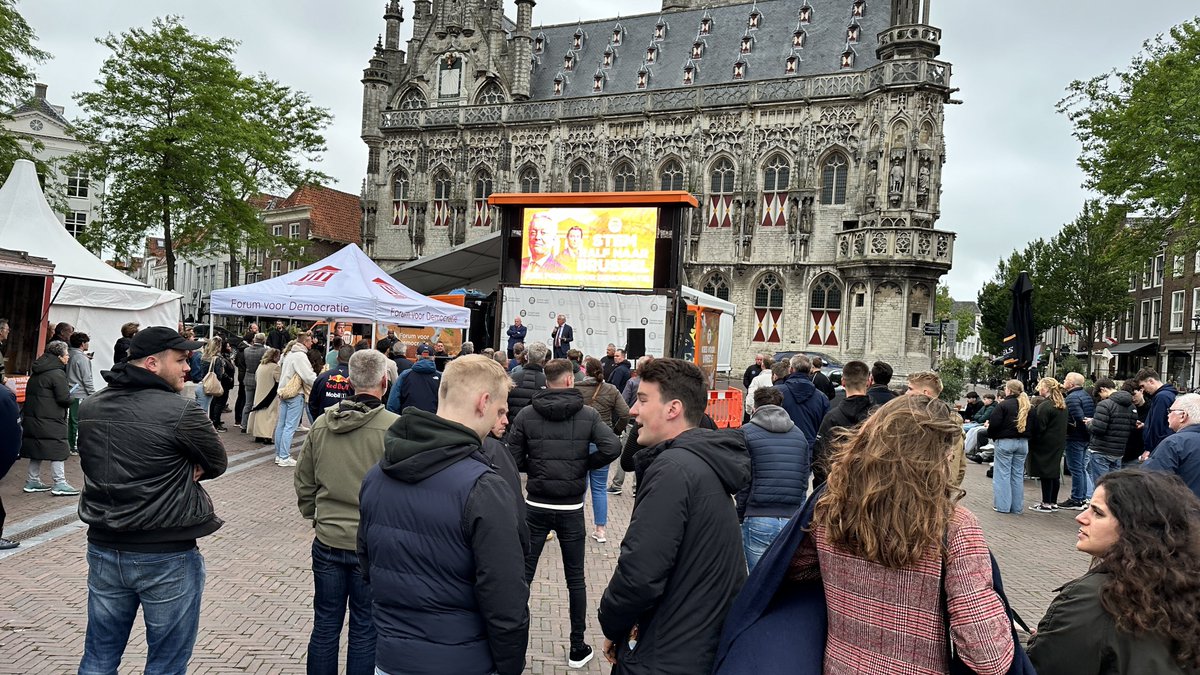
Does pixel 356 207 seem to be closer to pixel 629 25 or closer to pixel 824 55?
pixel 629 25

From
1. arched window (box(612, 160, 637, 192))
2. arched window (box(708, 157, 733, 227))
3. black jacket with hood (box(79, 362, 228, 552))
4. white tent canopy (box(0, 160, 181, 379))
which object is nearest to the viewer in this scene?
black jacket with hood (box(79, 362, 228, 552))

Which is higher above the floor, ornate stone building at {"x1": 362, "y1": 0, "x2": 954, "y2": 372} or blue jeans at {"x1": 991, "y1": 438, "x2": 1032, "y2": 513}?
ornate stone building at {"x1": 362, "y1": 0, "x2": 954, "y2": 372}

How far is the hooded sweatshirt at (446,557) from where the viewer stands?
234 cm

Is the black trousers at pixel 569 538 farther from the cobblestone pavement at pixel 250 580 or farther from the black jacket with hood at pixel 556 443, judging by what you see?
the cobblestone pavement at pixel 250 580

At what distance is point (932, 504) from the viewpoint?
1949 millimetres

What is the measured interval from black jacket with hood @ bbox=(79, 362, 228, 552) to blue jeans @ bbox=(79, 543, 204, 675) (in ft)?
0.22

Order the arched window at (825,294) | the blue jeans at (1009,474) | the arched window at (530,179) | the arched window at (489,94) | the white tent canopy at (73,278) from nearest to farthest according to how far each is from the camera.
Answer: the blue jeans at (1009,474) < the white tent canopy at (73,278) < the arched window at (825,294) < the arched window at (530,179) < the arched window at (489,94)

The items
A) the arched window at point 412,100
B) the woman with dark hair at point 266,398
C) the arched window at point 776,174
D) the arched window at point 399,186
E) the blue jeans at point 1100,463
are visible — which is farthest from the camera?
the arched window at point 399,186

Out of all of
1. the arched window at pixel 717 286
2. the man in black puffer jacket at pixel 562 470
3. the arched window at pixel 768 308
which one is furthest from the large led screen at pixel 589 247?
the arched window at pixel 717 286

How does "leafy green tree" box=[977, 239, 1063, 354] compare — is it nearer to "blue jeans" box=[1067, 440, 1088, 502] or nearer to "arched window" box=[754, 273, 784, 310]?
"arched window" box=[754, 273, 784, 310]

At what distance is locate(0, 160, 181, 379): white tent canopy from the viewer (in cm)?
1163

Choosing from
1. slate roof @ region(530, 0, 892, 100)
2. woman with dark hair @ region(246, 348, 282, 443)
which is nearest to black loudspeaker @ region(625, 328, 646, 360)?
woman with dark hair @ region(246, 348, 282, 443)

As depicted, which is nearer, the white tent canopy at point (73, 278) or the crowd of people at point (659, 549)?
the crowd of people at point (659, 549)

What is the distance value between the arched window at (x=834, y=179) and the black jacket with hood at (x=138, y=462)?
102 ft
